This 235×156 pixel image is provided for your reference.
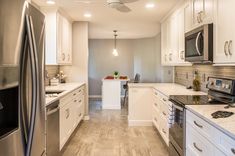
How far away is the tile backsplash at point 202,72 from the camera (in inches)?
123

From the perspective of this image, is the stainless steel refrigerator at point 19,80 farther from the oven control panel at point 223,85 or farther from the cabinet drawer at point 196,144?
the oven control panel at point 223,85

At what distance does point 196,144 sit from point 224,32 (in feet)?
3.58

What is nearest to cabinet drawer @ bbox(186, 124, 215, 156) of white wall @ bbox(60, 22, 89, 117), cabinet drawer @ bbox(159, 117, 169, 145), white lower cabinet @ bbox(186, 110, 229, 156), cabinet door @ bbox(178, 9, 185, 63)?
white lower cabinet @ bbox(186, 110, 229, 156)

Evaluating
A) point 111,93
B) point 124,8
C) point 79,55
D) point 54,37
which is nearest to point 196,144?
point 124,8

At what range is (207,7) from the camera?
2918 millimetres

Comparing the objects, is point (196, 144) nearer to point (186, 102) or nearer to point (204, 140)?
point (204, 140)

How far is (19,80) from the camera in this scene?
159cm

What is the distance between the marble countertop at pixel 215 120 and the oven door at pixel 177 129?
0.28 metres

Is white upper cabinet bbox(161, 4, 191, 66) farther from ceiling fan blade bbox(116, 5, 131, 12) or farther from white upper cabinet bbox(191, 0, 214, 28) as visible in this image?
ceiling fan blade bbox(116, 5, 131, 12)

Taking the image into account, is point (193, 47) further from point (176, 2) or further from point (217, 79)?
point (176, 2)

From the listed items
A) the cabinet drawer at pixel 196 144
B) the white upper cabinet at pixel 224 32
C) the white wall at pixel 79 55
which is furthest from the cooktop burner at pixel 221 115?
the white wall at pixel 79 55

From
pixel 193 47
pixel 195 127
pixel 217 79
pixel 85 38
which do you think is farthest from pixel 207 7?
pixel 85 38

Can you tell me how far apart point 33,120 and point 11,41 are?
1.96 feet

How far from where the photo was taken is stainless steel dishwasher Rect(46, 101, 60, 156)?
2921 millimetres
